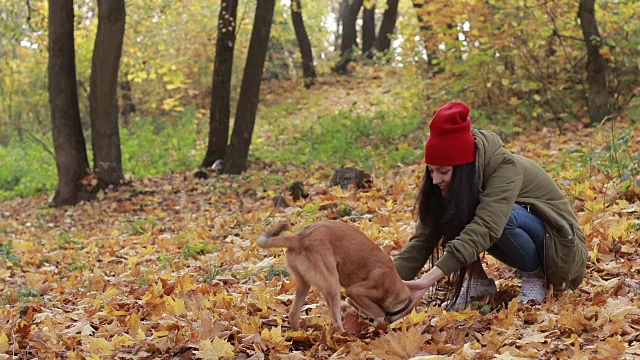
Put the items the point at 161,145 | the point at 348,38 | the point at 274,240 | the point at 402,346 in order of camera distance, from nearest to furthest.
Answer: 1. the point at 402,346
2. the point at 274,240
3. the point at 161,145
4. the point at 348,38

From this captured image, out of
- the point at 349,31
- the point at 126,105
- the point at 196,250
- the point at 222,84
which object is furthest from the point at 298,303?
the point at 349,31

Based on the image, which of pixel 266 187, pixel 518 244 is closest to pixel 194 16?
pixel 266 187

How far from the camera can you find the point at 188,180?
15672mm

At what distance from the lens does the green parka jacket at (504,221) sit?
179 inches

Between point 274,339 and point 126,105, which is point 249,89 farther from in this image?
point 274,339

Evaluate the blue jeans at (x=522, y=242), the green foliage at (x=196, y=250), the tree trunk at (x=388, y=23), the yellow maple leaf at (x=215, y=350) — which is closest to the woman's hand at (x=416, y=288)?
the blue jeans at (x=522, y=242)

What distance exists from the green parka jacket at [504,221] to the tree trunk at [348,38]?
23.8 metres

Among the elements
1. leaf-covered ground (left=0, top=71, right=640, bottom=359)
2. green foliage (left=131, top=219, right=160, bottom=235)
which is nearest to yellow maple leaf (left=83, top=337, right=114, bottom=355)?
leaf-covered ground (left=0, top=71, right=640, bottom=359)

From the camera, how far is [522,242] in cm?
489

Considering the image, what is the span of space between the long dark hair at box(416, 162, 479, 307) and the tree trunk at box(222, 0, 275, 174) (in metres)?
10.8

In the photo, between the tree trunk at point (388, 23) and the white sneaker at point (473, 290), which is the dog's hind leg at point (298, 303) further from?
the tree trunk at point (388, 23)

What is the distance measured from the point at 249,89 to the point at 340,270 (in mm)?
11546

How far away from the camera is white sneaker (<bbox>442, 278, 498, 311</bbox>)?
509cm

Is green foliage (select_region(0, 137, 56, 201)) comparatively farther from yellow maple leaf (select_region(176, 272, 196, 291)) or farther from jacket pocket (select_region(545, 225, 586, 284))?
jacket pocket (select_region(545, 225, 586, 284))
